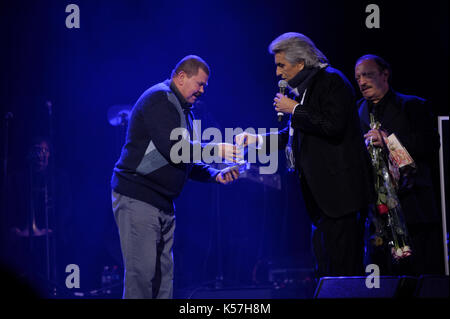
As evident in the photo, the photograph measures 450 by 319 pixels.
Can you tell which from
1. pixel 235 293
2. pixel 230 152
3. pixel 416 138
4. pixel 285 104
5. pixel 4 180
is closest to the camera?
pixel 285 104

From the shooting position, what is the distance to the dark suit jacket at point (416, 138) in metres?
3.46

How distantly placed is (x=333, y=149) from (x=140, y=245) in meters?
1.29

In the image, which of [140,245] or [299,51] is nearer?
[299,51]

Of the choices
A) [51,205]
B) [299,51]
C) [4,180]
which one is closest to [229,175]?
[299,51]

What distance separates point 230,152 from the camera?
319 cm

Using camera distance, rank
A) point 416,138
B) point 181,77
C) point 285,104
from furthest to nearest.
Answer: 1. point 416,138
2. point 181,77
3. point 285,104

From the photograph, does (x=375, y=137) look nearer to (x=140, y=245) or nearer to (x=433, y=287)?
(x=433, y=287)

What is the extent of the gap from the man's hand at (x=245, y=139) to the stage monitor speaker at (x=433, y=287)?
1.50m

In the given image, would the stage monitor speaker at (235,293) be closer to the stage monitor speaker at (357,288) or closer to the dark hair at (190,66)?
the dark hair at (190,66)

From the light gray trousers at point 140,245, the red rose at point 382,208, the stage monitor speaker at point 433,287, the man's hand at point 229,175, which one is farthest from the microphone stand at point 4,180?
the stage monitor speaker at point 433,287

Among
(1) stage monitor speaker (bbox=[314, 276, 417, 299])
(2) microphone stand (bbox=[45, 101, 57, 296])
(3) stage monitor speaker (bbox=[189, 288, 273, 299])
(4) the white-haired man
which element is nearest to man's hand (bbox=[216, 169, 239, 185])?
(4) the white-haired man

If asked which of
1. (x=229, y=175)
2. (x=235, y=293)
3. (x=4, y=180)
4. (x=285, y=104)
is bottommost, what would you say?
(x=235, y=293)

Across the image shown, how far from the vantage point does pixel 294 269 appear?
5.09 m
